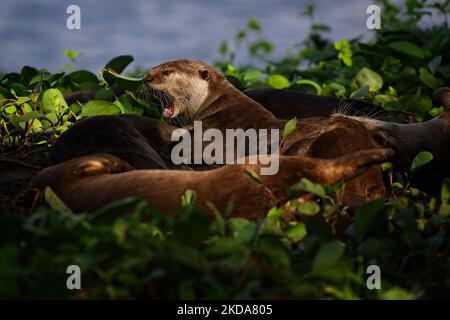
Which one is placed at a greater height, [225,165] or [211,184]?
[225,165]

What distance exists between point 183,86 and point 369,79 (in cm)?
148

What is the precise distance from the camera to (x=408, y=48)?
6969mm

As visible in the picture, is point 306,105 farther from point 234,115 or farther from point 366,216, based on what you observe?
point 366,216

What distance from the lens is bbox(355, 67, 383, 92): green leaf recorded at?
668 centimetres

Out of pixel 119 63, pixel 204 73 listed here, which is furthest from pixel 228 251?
pixel 119 63

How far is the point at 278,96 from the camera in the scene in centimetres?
595

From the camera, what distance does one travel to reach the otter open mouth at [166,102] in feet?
19.4

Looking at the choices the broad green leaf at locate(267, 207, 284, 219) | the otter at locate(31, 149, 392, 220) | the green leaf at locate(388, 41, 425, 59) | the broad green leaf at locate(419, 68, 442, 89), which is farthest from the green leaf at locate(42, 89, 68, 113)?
the green leaf at locate(388, 41, 425, 59)

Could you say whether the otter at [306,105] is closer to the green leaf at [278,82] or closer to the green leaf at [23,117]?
the green leaf at [278,82]

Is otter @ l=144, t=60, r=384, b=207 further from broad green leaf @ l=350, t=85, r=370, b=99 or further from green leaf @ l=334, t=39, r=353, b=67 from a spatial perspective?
green leaf @ l=334, t=39, r=353, b=67

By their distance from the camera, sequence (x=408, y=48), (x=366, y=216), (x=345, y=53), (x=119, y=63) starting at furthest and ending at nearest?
(x=345, y=53)
(x=408, y=48)
(x=119, y=63)
(x=366, y=216)

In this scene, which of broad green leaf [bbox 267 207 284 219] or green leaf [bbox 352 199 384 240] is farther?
broad green leaf [bbox 267 207 284 219]

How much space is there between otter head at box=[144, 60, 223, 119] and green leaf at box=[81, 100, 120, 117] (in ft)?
2.01

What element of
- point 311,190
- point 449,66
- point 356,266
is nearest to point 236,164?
point 311,190
